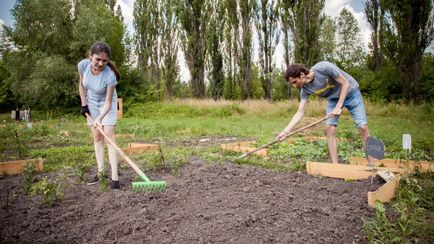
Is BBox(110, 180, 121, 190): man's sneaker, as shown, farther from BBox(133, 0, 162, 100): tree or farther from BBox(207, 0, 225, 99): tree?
BBox(133, 0, 162, 100): tree

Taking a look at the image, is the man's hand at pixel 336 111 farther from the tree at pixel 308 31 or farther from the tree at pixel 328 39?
the tree at pixel 328 39

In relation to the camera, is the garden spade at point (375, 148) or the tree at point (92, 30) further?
the tree at point (92, 30)

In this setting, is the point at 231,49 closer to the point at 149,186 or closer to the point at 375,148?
the point at 375,148

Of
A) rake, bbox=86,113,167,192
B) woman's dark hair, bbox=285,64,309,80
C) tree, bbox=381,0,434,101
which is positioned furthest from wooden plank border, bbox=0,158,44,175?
tree, bbox=381,0,434,101

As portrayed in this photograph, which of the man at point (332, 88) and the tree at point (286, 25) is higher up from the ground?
the tree at point (286, 25)

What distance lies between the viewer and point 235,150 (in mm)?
5961

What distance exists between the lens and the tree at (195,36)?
2078cm

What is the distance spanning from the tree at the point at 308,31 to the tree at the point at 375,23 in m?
2.63

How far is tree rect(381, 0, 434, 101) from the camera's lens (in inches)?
552

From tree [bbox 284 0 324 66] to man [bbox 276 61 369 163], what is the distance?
42.6 ft

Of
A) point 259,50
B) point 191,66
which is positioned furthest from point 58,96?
point 259,50

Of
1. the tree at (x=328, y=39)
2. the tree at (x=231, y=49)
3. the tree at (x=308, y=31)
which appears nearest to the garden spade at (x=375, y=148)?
the tree at (x=308, y=31)

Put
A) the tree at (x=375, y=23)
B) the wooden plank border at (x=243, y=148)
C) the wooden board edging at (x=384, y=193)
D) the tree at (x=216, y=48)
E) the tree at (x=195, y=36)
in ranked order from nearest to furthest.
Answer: the wooden board edging at (x=384, y=193)
the wooden plank border at (x=243, y=148)
the tree at (x=375, y=23)
the tree at (x=195, y=36)
the tree at (x=216, y=48)

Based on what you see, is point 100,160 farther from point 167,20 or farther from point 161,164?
point 167,20
